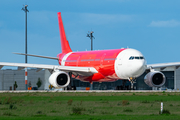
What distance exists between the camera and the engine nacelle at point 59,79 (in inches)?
1431

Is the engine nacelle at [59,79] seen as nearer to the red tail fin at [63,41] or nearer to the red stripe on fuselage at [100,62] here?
the red stripe on fuselage at [100,62]

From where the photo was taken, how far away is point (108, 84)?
2445 inches

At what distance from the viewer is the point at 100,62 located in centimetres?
3762

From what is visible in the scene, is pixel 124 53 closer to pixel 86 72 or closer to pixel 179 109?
pixel 86 72

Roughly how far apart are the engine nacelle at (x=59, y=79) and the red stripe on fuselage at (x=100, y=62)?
10.9 feet

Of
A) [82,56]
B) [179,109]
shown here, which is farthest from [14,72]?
[179,109]

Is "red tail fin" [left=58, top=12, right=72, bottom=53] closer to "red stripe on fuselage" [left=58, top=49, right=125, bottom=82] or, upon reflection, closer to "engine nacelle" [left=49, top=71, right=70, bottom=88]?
"red stripe on fuselage" [left=58, top=49, right=125, bottom=82]

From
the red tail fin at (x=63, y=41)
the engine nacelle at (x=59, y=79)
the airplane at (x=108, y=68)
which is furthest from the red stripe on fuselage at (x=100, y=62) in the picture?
the red tail fin at (x=63, y=41)

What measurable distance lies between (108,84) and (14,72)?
17.0 m

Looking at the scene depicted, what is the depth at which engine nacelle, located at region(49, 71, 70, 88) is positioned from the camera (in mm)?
36344

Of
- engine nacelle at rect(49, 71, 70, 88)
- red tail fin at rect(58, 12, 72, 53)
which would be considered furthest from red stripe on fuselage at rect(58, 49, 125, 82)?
red tail fin at rect(58, 12, 72, 53)

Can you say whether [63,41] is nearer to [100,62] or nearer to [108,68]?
[100,62]

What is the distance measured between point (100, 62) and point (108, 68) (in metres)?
1.65

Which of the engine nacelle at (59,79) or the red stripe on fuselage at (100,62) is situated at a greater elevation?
the red stripe on fuselage at (100,62)
